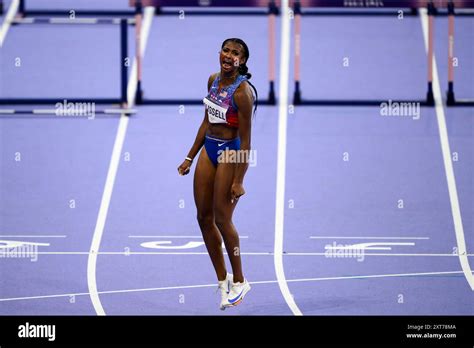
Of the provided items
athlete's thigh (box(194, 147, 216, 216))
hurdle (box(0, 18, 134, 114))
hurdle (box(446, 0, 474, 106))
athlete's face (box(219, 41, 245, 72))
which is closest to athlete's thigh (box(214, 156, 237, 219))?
athlete's thigh (box(194, 147, 216, 216))

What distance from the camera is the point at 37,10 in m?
18.7

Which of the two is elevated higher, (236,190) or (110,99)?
(110,99)

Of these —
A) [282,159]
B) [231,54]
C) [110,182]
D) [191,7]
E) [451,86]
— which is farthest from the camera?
[191,7]

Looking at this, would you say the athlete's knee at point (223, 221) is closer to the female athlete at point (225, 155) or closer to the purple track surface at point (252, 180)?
the female athlete at point (225, 155)

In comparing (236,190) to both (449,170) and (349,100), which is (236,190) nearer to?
(449,170)

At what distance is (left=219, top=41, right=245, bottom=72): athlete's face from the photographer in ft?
36.2

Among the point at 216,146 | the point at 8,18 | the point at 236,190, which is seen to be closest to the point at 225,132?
the point at 216,146

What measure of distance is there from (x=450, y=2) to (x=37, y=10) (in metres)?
5.41

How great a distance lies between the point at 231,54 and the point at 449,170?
186 inches

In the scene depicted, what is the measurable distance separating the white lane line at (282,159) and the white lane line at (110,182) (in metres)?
1.62

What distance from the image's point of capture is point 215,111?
11.2 meters

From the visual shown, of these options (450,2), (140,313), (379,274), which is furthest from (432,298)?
(450,2)

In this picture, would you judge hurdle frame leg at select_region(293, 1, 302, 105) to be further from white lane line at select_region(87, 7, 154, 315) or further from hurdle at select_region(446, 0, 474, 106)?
white lane line at select_region(87, 7, 154, 315)

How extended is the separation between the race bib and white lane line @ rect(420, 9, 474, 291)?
2.86 metres
